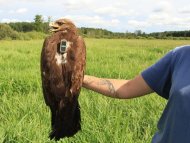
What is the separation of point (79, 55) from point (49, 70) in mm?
149

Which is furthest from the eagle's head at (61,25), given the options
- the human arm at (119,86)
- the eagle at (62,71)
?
the human arm at (119,86)

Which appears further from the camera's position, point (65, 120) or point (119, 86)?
point (119, 86)

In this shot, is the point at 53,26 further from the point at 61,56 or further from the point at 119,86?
the point at 119,86

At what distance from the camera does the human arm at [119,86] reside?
6.68 feet

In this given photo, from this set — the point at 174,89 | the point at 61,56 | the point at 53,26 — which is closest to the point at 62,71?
the point at 61,56

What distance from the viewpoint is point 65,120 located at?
5.80ft

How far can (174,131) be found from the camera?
1.70 m

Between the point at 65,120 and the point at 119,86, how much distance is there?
508mm

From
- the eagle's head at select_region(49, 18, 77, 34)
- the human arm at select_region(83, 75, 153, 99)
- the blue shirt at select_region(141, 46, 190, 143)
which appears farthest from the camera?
the human arm at select_region(83, 75, 153, 99)

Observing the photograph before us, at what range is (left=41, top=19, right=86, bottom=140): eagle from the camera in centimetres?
176

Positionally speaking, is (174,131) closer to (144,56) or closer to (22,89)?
(22,89)

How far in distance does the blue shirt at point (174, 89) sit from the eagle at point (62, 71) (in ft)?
1.22

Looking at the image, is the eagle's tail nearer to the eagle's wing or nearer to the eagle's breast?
the eagle's wing

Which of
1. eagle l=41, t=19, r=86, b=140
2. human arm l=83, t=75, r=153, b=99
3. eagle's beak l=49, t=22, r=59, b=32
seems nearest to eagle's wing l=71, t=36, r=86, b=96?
eagle l=41, t=19, r=86, b=140
